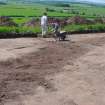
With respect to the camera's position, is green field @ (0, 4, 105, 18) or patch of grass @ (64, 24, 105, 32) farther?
green field @ (0, 4, 105, 18)

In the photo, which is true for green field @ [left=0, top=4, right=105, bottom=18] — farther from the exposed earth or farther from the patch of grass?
the exposed earth

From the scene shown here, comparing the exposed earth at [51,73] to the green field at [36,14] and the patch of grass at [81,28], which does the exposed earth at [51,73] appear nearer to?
the green field at [36,14]

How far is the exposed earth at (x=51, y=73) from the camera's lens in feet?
32.3

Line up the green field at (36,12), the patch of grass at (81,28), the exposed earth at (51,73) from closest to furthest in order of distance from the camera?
the exposed earth at (51,73) → the patch of grass at (81,28) → the green field at (36,12)

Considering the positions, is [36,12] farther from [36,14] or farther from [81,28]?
[81,28]

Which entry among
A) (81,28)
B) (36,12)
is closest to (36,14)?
(36,12)

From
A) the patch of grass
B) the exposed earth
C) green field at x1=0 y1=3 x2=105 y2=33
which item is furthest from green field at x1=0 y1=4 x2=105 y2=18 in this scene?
the exposed earth

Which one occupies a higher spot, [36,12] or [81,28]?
[81,28]

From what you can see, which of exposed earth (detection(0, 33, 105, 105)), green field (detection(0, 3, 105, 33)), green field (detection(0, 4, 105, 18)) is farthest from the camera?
green field (detection(0, 4, 105, 18))

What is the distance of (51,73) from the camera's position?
1245 cm

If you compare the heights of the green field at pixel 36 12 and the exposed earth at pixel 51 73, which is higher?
the exposed earth at pixel 51 73

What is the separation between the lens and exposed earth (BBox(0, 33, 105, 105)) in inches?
388

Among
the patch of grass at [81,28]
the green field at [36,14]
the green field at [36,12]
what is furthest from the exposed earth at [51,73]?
the green field at [36,12]

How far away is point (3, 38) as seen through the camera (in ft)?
65.0
